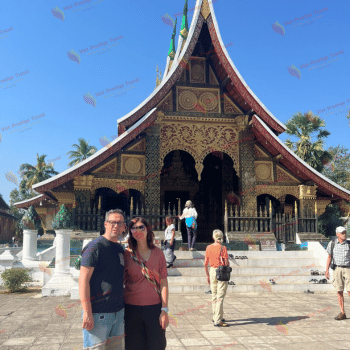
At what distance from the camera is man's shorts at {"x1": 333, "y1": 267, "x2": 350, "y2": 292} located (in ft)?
18.2

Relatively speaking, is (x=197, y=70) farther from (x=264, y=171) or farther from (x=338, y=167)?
(x=338, y=167)

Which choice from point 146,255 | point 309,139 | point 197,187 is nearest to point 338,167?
point 309,139

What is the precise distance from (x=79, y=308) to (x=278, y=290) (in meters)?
4.68

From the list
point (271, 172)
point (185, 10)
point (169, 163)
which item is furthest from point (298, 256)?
point (185, 10)

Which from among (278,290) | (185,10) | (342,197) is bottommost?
(278,290)

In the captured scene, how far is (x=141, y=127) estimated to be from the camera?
11.5m

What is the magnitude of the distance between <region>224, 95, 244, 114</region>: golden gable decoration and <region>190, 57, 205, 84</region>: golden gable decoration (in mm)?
1141

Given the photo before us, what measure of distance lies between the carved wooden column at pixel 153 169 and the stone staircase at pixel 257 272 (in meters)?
2.70

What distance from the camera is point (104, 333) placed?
7.72ft

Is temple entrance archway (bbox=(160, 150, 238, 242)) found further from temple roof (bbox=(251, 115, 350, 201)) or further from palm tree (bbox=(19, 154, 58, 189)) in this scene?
palm tree (bbox=(19, 154, 58, 189))

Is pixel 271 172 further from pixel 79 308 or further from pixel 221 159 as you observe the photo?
pixel 79 308

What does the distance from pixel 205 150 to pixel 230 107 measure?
195 cm

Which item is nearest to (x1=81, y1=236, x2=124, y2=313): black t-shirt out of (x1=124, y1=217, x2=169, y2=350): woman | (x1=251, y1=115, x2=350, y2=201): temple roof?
(x1=124, y1=217, x2=169, y2=350): woman

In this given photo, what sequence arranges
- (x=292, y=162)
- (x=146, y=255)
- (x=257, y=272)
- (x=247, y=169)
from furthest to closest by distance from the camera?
(x=247, y=169) < (x=292, y=162) < (x=257, y=272) < (x=146, y=255)
